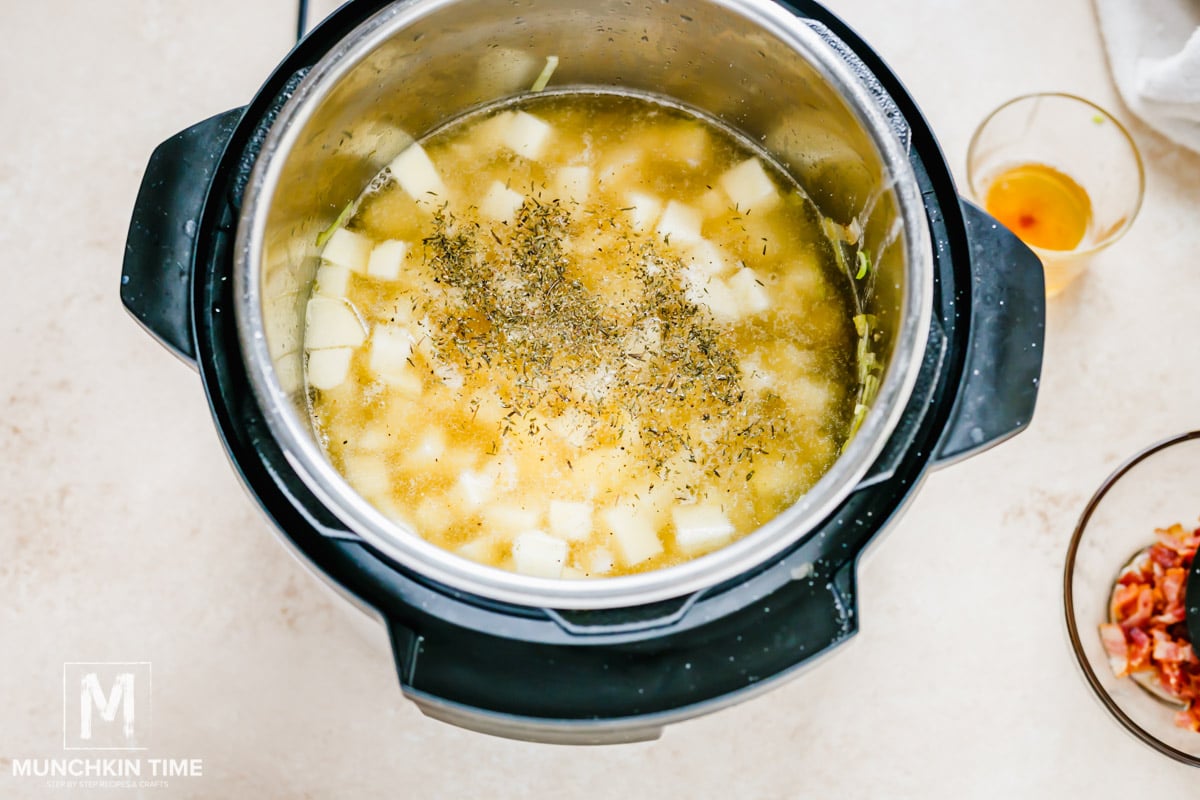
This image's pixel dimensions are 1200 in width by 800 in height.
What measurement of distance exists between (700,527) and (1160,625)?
0.67 metres

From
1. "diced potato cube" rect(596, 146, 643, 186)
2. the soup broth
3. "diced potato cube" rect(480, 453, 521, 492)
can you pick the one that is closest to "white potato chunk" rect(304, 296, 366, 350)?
the soup broth

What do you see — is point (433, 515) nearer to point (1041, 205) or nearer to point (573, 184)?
point (573, 184)

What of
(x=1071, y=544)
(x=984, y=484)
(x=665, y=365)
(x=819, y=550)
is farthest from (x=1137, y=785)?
(x=665, y=365)

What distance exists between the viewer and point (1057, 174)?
4.65 feet

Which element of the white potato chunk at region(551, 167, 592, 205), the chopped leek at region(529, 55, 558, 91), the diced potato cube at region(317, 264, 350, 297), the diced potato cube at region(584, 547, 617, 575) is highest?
the chopped leek at region(529, 55, 558, 91)

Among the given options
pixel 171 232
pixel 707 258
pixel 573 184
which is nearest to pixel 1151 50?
pixel 707 258

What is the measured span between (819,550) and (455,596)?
1.16ft

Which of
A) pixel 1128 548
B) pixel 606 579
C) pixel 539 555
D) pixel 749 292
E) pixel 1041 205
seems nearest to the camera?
pixel 606 579

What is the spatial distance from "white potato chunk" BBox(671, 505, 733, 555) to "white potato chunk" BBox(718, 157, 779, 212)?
1.29 ft

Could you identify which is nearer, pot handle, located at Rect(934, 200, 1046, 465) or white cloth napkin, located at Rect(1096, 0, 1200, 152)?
pot handle, located at Rect(934, 200, 1046, 465)

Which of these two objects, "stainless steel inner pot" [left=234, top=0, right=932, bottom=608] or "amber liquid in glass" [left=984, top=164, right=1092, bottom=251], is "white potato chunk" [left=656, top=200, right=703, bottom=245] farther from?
"amber liquid in glass" [left=984, top=164, right=1092, bottom=251]

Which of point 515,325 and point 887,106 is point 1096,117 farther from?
point 515,325

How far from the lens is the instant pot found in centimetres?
88

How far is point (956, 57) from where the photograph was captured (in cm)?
143
